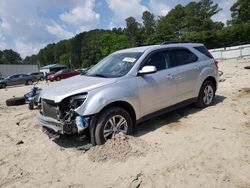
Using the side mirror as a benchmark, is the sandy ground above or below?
below

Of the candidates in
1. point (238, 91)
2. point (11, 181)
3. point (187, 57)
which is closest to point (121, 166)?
point (11, 181)

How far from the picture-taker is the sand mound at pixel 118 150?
193 inches

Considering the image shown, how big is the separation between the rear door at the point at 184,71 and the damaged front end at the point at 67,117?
256cm

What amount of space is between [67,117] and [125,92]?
1.19m

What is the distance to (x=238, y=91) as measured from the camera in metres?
9.81

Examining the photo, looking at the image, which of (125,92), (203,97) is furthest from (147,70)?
(203,97)

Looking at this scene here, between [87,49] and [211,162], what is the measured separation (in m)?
108

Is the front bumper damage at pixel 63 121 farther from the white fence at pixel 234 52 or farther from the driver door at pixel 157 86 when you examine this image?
the white fence at pixel 234 52

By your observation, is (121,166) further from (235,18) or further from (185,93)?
(235,18)

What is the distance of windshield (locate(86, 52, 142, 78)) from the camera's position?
5.93 m

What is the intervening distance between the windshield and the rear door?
1112 millimetres

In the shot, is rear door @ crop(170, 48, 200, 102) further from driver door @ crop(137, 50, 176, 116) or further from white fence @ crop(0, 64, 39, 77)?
white fence @ crop(0, 64, 39, 77)

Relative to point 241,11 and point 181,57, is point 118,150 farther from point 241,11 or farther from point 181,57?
point 241,11

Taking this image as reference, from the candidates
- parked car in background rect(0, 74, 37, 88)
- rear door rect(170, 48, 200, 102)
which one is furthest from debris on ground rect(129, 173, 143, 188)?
parked car in background rect(0, 74, 37, 88)
